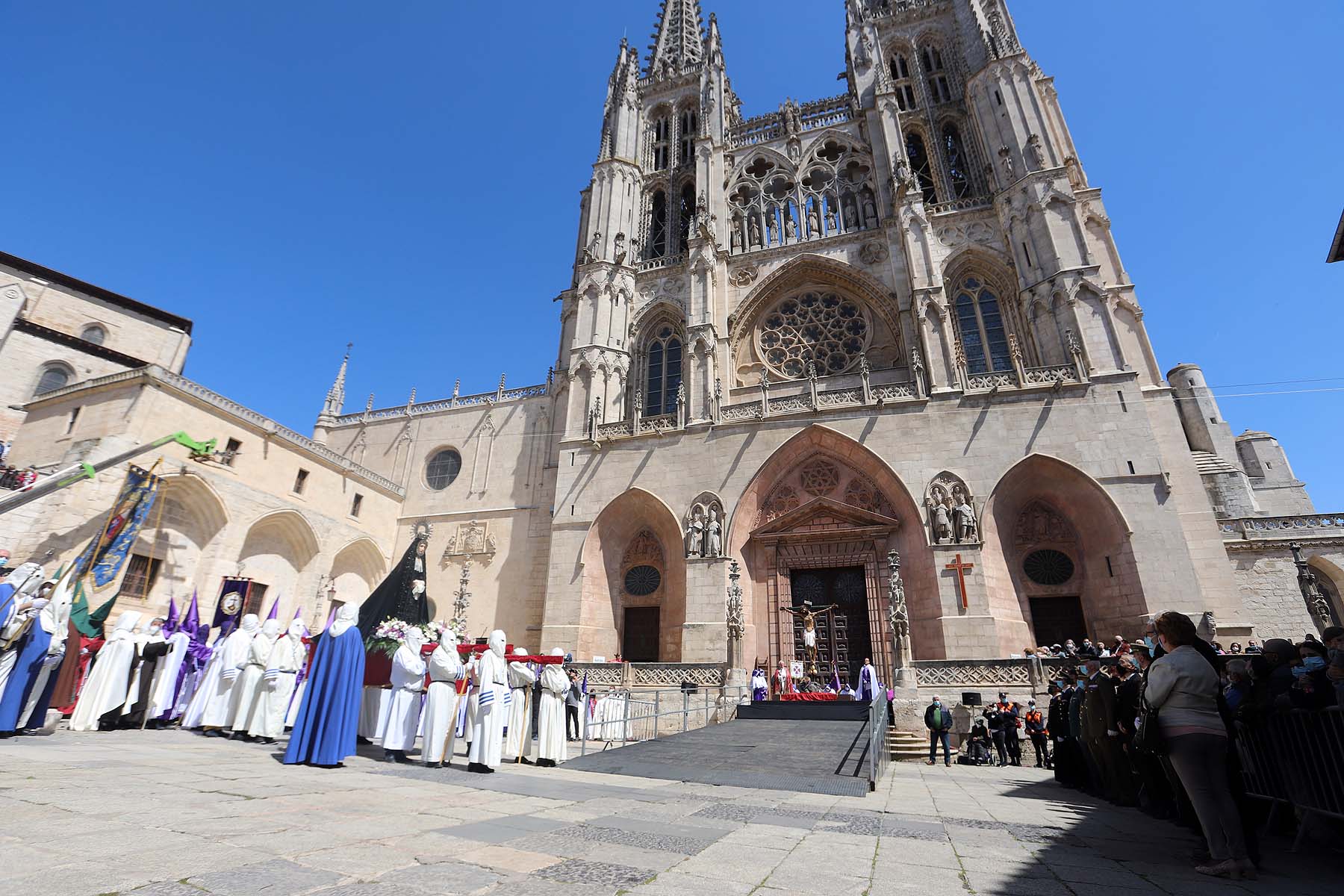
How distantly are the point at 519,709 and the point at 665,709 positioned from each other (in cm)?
760

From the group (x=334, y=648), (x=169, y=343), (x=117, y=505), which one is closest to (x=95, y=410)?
(x=117, y=505)

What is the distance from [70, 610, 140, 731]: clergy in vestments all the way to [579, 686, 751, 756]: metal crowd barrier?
23.0 feet

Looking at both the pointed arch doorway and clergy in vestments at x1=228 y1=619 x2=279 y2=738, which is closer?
clergy in vestments at x1=228 y1=619 x2=279 y2=738

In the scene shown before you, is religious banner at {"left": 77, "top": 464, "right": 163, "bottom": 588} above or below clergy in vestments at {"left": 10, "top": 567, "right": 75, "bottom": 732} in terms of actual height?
above

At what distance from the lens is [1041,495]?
15664 millimetres

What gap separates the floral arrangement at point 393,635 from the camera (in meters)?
7.35

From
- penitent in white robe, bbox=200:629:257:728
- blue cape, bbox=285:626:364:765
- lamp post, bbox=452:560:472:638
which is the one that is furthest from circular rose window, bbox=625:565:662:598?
blue cape, bbox=285:626:364:765

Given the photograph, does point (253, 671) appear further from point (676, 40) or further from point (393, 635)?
point (676, 40)

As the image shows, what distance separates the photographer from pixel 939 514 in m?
14.9

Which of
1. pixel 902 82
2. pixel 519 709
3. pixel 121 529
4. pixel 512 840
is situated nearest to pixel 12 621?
pixel 519 709

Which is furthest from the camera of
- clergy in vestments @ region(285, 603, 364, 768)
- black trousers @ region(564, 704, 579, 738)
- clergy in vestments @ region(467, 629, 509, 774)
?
black trousers @ region(564, 704, 579, 738)

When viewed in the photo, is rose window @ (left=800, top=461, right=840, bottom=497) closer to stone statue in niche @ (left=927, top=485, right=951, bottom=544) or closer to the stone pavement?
stone statue in niche @ (left=927, top=485, right=951, bottom=544)

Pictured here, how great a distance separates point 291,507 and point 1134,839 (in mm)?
20524

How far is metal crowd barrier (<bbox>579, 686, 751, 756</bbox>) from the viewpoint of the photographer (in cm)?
1202
